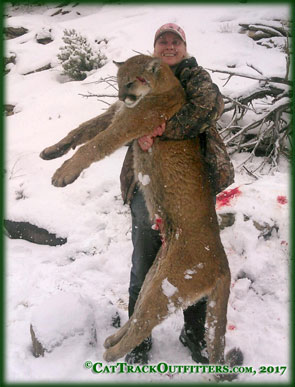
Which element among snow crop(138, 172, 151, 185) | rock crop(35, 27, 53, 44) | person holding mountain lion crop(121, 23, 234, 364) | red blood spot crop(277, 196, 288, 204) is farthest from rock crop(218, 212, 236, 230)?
rock crop(35, 27, 53, 44)

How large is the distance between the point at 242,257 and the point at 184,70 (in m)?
2.14

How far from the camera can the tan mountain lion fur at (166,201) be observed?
2260mm

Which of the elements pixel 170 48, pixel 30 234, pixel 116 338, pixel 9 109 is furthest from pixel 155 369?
pixel 9 109

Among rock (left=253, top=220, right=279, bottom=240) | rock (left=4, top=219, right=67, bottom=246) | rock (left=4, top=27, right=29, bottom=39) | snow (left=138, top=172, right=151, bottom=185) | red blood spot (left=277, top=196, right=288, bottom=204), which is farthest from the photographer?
rock (left=4, top=27, right=29, bottom=39)

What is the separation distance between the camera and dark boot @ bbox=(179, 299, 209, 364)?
2690 mm

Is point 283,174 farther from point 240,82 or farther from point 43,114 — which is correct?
point 43,114

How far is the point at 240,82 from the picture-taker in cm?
607

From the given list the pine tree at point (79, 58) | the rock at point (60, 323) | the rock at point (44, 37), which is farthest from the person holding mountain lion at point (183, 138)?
the rock at point (44, 37)

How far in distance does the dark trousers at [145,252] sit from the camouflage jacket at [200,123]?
14cm

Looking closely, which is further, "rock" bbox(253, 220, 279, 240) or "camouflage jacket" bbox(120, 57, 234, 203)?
"rock" bbox(253, 220, 279, 240)

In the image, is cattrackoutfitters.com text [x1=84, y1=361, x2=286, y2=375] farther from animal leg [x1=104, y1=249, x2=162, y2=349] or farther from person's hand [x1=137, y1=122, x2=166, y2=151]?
person's hand [x1=137, y1=122, x2=166, y2=151]

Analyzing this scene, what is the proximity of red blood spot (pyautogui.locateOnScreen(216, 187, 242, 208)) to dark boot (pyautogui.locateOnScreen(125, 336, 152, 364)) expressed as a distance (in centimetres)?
196

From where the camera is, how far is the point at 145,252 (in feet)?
8.91

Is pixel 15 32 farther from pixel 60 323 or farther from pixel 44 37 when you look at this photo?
pixel 60 323
